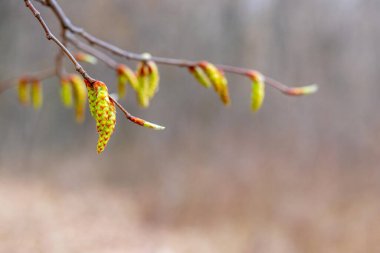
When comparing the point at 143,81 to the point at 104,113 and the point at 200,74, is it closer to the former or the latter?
the point at 200,74

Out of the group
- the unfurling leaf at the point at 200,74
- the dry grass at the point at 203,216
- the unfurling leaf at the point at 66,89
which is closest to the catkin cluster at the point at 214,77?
the unfurling leaf at the point at 200,74

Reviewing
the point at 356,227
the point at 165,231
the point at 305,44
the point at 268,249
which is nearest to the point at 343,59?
the point at 305,44

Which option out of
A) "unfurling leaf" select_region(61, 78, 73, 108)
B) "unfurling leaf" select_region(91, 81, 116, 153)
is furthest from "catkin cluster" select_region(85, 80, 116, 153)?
"unfurling leaf" select_region(61, 78, 73, 108)

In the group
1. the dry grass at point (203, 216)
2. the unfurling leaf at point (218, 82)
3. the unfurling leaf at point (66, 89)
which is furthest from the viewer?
the dry grass at point (203, 216)

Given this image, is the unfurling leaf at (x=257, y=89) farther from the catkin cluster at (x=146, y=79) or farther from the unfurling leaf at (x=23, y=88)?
the unfurling leaf at (x=23, y=88)

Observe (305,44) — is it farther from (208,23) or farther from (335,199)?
A: (335,199)

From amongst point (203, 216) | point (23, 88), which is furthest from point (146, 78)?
point (203, 216)

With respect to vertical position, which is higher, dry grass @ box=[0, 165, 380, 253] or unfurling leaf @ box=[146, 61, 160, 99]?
unfurling leaf @ box=[146, 61, 160, 99]

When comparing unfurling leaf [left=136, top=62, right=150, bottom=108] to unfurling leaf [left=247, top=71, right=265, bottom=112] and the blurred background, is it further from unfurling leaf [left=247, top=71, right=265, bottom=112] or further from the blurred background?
the blurred background
